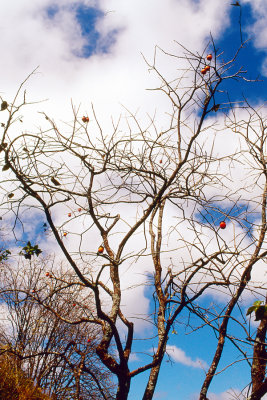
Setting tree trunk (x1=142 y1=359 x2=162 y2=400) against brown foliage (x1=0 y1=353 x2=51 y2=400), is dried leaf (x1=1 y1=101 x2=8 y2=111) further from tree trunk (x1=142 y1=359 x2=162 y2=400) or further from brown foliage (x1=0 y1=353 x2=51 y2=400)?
brown foliage (x1=0 y1=353 x2=51 y2=400)

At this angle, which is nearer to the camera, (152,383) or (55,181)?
(55,181)

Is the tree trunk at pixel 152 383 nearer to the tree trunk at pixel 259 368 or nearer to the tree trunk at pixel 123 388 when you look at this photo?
the tree trunk at pixel 123 388

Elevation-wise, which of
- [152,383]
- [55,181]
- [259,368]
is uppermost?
[55,181]

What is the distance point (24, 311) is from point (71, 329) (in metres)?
2.03

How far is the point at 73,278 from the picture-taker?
179 inches

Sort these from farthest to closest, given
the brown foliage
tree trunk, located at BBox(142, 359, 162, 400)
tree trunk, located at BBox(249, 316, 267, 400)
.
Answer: the brown foliage, tree trunk, located at BBox(142, 359, 162, 400), tree trunk, located at BBox(249, 316, 267, 400)

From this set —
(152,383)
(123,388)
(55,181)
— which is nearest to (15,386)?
(123,388)

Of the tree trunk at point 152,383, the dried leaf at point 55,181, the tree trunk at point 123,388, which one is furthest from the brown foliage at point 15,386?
the dried leaf at point 55,181

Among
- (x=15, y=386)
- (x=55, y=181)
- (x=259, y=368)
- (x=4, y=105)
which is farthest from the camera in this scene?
(x=15, y=386)

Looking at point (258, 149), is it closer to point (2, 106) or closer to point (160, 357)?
point (160, 357)

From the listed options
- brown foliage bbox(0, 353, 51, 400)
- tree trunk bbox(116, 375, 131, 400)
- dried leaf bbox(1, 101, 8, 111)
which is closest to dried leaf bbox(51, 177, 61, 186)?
dried leaf bbox(1, 101, 8, 111)

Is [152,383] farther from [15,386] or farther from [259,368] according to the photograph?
[15,386]

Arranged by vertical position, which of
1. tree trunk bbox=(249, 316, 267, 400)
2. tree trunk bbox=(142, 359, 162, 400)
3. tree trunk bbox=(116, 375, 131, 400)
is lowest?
tree trunk bbox=(116, 375, 131, 400)

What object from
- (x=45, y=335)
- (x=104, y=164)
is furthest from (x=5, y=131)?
(x=45, y=335)
